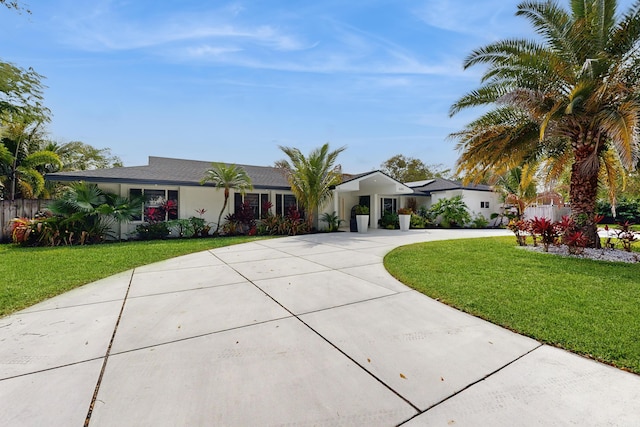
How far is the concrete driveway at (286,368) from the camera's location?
203 cm

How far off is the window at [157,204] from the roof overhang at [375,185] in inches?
317

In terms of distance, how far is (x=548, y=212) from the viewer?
55.5 feet

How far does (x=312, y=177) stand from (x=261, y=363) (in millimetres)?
11675

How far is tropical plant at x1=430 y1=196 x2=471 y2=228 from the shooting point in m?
18.5

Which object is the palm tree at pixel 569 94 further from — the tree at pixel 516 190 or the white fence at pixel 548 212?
the white fence at pixel 548 212

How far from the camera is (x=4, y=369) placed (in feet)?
8.50

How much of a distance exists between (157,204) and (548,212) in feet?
71.0

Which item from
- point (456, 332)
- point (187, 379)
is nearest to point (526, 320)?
point (456, 332)

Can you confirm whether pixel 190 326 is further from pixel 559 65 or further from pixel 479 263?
pixel 559 65

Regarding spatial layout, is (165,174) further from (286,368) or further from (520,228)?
(520,228)

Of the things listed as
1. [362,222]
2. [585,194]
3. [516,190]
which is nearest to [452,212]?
[516,190]

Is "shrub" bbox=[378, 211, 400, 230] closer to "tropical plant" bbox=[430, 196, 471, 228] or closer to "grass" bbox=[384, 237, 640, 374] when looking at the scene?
"tropical plant" bbox=[430, 196, 471, 228]

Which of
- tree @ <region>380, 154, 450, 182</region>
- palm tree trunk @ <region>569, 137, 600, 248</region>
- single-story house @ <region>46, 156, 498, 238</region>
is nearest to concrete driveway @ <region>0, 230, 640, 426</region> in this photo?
palm tree trunk @ <region>569, 137, 600, 248</region>

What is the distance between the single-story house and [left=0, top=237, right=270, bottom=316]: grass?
3398mm
